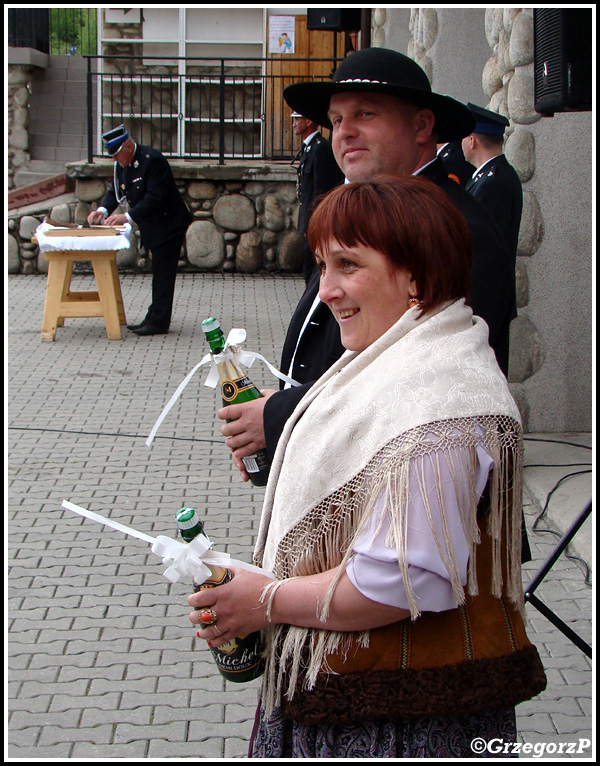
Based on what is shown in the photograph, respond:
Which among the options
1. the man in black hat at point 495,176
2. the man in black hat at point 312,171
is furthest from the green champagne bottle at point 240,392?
the man in black hat at point 312,171

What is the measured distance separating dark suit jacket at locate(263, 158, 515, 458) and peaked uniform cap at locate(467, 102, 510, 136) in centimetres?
305

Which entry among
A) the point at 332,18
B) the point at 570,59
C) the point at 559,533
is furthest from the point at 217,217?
the point at 570,59

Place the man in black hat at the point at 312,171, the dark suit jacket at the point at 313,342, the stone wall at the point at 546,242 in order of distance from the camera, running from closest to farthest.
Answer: the dark suit jacket at the point at 313,342
the stone wall at the point at 546,242
the man in black hat at the point at 312,171

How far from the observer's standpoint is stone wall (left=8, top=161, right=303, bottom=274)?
1303cm

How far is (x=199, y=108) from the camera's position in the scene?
47.0 ft

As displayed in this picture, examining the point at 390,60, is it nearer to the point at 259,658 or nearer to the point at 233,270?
the point at 259,658

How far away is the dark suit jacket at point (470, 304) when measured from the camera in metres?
2.10

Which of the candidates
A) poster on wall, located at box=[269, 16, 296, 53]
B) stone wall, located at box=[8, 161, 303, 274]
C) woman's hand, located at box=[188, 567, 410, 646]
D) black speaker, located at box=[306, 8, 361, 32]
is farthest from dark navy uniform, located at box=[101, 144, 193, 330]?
woman's hand, located at box=[188, 567, 410, 646]

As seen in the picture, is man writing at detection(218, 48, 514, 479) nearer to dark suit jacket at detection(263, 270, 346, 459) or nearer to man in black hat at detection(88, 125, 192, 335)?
dark suit jacket at detection(263, 270, 346, 459)

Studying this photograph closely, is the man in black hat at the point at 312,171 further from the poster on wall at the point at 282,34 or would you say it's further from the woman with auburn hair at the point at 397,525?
the woman with auburn hair at the point at 397,525

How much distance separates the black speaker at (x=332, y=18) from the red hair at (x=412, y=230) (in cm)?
725

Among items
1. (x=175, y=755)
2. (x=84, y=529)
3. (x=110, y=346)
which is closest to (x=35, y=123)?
(x=110, y=346)

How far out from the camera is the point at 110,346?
29.3 ft

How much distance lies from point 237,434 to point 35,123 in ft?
48.4
